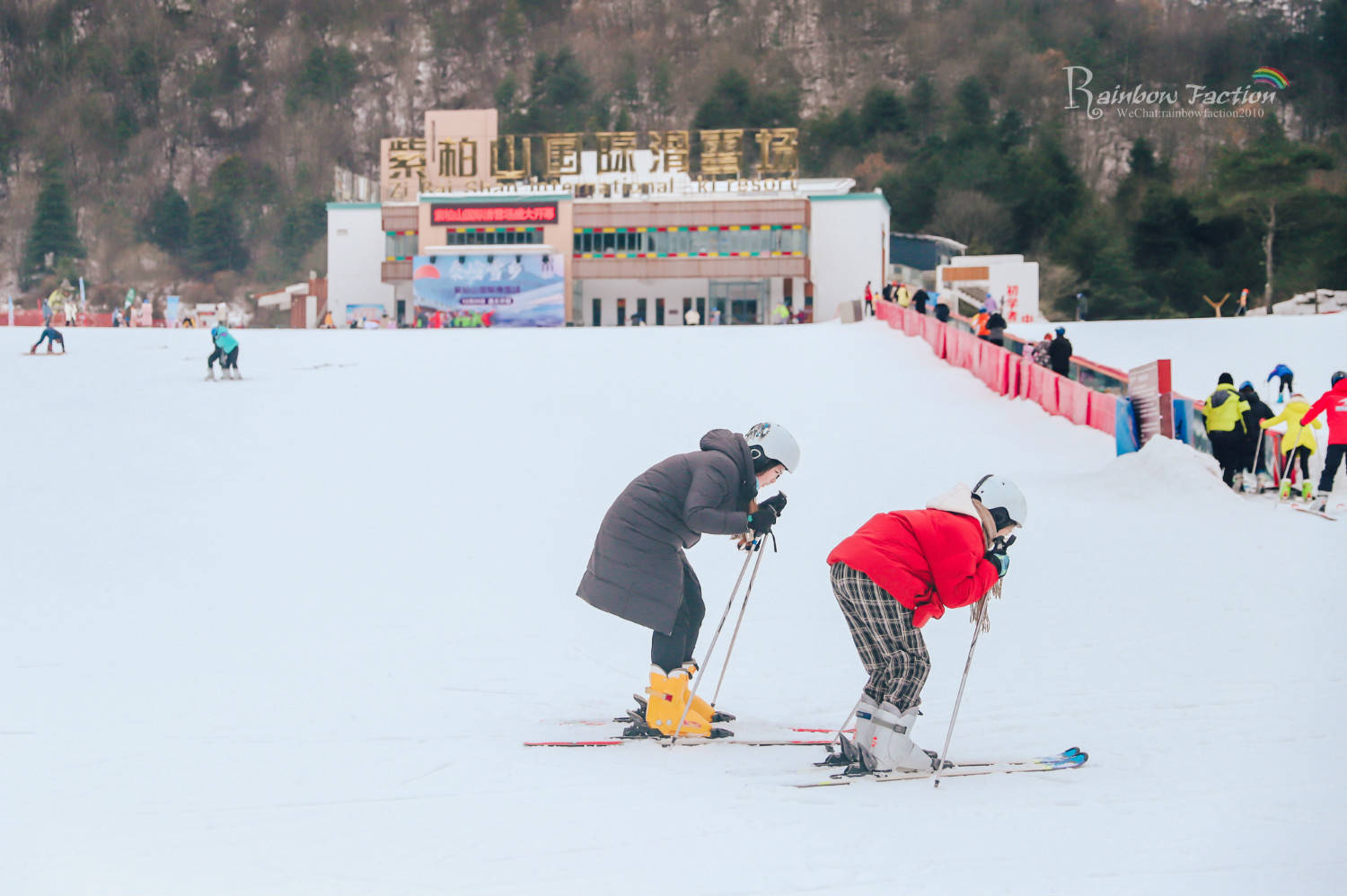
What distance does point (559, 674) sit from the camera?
22.3 ft

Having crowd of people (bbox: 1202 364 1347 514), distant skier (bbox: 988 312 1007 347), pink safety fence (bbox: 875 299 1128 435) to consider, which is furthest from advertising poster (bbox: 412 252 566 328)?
crowd of people (bbox: 1202 364 1347 514)

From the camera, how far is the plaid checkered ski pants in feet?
14.8

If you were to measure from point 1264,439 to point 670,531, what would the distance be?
402 inches

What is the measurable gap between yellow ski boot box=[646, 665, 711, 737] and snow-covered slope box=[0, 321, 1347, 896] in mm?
145

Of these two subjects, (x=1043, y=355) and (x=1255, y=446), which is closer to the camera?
(x=1255, y=446)

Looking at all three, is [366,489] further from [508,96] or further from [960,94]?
[508,96]

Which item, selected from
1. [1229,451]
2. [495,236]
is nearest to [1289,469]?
[1229,451]

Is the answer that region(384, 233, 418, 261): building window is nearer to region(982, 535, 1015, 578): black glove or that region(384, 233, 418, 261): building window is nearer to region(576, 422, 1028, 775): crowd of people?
region(576, 422, 1028, 775): crowd of people

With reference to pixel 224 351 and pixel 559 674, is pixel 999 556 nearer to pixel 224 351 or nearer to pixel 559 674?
pixel 559 674

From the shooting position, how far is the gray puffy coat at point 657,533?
16.8 feet

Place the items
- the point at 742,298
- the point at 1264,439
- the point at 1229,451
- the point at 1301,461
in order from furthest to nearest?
the point at 742,298
the point at 1264,439
the point at 1229,451
the point at 1301,461

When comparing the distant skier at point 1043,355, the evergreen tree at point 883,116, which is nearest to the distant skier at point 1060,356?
the distant skier at point 1043,355

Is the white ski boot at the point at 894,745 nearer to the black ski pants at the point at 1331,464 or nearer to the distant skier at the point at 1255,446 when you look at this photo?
the black ski pants at the point at 1331,464

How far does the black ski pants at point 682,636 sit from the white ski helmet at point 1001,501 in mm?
1300
